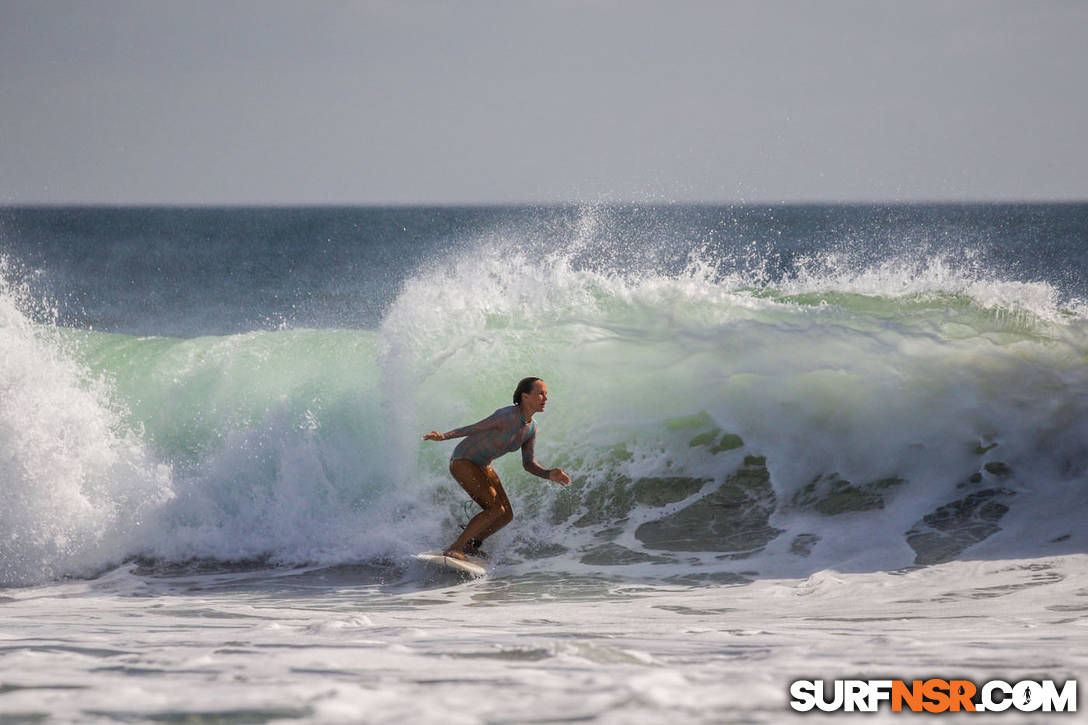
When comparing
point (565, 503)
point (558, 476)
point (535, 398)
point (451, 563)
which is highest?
point (535, 398)

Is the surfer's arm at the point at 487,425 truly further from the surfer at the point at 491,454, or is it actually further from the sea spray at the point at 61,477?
the sea spray at the point at 61,477

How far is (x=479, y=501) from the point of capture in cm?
771

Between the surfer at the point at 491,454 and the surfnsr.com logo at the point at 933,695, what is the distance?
390 cm

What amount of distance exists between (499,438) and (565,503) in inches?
64.6

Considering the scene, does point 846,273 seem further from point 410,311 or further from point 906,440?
point 410,311

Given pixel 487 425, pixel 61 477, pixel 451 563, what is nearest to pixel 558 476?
pixel 487 425

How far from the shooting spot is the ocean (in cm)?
397

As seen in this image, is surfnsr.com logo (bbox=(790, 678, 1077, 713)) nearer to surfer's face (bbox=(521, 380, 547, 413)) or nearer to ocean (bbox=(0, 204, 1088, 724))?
ocean (bbox=(0, 204, 1088, 724))

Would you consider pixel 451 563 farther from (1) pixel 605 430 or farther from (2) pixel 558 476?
(1) pixel 605 430

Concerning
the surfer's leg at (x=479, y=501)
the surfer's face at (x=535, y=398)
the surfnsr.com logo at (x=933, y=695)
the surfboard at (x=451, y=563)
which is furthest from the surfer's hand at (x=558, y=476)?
the surfnsr.com logo at (x=933, y=695)

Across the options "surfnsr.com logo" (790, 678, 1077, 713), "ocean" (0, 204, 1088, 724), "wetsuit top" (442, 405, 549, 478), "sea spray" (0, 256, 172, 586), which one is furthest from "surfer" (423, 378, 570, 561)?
"surfnsr.com logo" (790, 678, 1077, 713)

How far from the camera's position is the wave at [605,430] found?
8.21 metres

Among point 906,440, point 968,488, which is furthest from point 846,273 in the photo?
point 968,488

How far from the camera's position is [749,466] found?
923 cm
